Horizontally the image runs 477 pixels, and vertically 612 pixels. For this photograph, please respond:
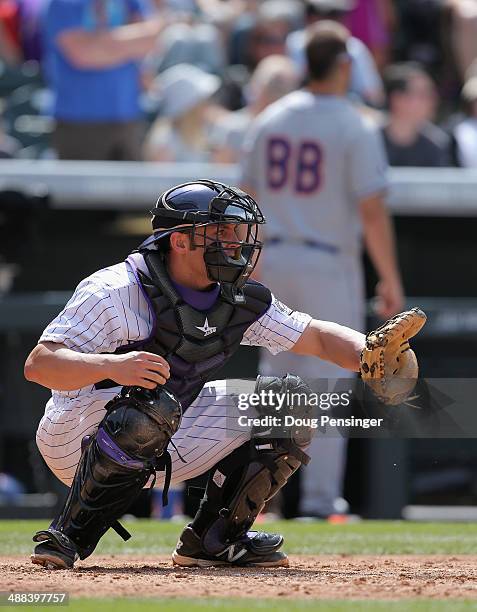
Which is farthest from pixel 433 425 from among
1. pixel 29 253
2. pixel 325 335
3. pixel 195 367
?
pixel 29 253

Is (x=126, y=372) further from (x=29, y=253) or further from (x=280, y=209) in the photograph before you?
(x=29, y=253)

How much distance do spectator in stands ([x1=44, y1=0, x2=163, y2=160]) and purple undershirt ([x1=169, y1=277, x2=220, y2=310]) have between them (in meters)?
4.07

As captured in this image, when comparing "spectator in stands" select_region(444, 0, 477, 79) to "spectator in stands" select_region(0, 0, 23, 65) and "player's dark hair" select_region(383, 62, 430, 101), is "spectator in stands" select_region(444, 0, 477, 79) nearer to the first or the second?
"player's dark hair" select_region(383, 62, 430, 101)

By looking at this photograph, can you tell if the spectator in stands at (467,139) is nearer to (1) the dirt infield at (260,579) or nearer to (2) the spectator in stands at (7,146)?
(2) the spectator in stands at (7,146)

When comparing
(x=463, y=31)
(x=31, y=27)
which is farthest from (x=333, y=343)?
(x=463, y=31)

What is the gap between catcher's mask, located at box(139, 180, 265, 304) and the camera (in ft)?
14.6

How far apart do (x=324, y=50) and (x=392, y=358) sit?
3.09 meters

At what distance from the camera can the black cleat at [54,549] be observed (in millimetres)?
4375

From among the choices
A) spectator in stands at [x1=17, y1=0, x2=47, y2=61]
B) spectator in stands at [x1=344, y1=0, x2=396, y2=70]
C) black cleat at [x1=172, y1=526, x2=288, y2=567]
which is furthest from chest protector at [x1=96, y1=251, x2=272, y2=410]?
spectator in stands at [x1=344, y1=0, x2=396, y2=70]

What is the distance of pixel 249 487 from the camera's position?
456 centimetres

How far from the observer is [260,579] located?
4.32 m

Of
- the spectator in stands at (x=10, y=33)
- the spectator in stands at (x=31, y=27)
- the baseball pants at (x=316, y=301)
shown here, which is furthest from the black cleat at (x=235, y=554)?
the spectator in stands at (x=10, y=33)

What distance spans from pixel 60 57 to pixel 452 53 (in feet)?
12.1

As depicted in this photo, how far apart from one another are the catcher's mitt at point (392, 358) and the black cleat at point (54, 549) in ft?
3.53
